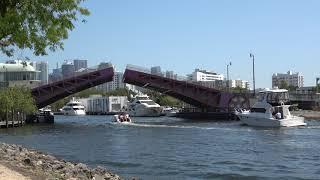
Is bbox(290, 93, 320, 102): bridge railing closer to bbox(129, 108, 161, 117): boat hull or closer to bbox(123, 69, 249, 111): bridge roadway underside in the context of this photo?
bbox(123, 69, 249, 111): bridge roadway underside

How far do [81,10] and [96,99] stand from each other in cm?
16546

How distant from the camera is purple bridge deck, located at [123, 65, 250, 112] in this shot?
247ft

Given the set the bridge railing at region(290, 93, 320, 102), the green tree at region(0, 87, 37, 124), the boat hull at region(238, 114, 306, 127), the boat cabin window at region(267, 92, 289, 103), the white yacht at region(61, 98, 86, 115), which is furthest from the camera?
the white yacht at region(61, 98, 86, 115)

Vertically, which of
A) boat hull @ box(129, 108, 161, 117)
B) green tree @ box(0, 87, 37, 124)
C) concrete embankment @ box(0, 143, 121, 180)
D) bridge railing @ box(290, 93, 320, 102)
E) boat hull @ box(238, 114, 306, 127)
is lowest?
concrete embankment @ box(0, 143, 121, 180)

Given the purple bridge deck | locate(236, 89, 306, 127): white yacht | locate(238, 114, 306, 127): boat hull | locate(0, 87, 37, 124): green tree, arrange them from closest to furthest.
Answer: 1. locate(238, 114, 306, 127): boat hull
2. locate(236, 89, 306, 127): white yacht
3. locate(0, 87, 37, 124): green tree
4. the purple bridge deck

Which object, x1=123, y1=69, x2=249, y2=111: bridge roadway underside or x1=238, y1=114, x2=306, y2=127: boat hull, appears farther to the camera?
x1=123, y1=69, x2=249, y2=111: bridge roadway underside

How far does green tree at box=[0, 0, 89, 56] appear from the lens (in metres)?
14.5

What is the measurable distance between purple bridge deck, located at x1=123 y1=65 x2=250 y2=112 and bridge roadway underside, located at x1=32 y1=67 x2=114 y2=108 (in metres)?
2.81

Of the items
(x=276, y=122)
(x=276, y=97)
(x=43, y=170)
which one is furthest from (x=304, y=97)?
(x=43, y=170)

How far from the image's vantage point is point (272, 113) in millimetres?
61125

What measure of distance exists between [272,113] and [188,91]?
69.7 feet

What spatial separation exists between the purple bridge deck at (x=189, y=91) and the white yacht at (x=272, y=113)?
624 inches

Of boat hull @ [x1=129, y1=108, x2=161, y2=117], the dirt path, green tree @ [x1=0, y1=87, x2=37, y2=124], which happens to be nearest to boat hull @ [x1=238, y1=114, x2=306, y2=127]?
green tree @ [x1=0, y1=87, x2=37, y2=124]

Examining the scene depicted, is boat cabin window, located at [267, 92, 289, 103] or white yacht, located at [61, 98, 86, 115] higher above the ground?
boat cabin window, located at [267, 92, 289, 103]
